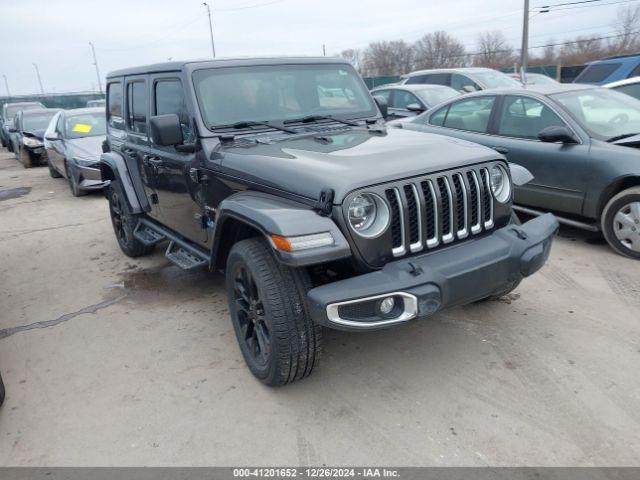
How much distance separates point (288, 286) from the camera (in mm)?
2805

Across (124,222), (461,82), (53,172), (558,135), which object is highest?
(461,82)

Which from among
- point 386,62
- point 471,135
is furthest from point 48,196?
point 386,62

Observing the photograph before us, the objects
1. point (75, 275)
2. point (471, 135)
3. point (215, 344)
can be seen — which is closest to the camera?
point (215, 344)

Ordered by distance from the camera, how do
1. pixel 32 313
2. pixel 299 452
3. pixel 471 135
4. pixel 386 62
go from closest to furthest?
pixel 299 452 → pixel 32 313 → pixel 471 135 → pixel 386 62

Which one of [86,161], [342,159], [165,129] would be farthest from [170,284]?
[86,161]

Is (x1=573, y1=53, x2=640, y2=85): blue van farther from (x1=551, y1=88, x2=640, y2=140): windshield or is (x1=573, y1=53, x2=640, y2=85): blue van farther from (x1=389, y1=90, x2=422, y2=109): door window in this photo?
(x1=551, y1=88, x2=640, y2=140): windshield

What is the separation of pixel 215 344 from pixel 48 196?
25.2 ft

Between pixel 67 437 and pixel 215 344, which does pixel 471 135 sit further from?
pixel 67 437

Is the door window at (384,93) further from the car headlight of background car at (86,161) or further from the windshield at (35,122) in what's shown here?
the windshield at (35,122)

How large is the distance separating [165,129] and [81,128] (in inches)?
305

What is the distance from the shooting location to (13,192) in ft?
34.6

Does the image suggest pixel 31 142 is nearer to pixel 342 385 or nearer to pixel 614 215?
pixel 342 385

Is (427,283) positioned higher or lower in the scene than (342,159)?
lower

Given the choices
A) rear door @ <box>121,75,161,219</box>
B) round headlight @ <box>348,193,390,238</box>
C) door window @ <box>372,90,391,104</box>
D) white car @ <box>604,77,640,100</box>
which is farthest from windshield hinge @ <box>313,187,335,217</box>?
door window @ <box>372,90,391,104</box>
